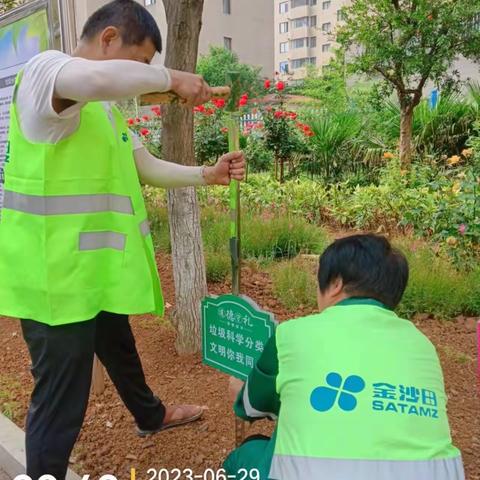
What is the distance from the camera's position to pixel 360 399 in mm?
1267

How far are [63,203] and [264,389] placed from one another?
0.84m

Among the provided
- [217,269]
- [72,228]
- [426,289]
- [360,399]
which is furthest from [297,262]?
[360,399]

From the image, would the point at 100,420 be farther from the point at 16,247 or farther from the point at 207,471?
the point at 16,247

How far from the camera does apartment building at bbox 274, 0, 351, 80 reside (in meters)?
53.0

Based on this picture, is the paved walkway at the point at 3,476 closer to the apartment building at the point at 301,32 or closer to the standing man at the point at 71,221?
the standing man at the point at 71,221

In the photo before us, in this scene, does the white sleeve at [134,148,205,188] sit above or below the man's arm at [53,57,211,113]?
below

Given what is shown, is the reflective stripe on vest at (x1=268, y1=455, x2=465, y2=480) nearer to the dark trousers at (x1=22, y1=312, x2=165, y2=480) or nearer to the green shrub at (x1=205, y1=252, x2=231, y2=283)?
the dark trousers at (x1=22, y1=312, x2=165, y2=480)

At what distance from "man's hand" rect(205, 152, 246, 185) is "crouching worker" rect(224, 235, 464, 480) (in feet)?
2.34

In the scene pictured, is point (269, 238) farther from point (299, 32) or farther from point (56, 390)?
point (299, 32)

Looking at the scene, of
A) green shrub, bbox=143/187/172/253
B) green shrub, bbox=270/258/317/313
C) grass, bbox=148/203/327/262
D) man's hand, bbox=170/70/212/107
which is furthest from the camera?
green shrub, bbox=143/187/172/253

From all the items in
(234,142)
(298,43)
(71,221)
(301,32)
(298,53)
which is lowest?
(71,221)

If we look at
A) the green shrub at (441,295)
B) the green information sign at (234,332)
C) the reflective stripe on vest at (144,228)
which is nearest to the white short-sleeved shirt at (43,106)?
the reflective stripe on vest at (144,228)

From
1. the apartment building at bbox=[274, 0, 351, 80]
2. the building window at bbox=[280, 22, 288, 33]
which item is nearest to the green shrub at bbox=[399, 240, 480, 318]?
the apartment building at bbox=[274, 0, 351, 80]

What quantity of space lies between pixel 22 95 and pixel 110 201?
419 mm
